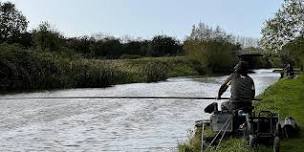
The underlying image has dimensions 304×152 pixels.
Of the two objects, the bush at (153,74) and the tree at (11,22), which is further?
the tree at (11,22)

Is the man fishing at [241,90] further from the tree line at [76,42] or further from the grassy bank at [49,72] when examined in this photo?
the tree line at [76,42]

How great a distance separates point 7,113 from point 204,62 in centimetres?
7562

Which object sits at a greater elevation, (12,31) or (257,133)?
(12,31)

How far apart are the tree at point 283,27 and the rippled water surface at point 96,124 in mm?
20860

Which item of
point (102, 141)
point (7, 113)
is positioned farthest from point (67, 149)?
point (7, 113)

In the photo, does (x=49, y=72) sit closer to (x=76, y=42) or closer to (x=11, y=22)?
(x=11, y=22)

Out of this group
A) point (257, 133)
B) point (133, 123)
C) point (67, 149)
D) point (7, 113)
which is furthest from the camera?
point (7, 113)

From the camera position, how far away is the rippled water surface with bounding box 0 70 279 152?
62.6 ft

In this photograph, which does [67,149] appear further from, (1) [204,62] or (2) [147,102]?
(1) [204,62]

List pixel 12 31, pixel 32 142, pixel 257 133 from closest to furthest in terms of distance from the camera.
Result: pixel 257 133 → pixel 32 142 → pixel 12 31

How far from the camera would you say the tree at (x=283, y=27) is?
5247 centimetres

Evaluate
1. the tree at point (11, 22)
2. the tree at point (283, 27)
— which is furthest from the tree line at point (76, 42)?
the tree at point (283, 27)

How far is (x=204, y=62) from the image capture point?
103312 mm

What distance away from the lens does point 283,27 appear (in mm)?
54531
